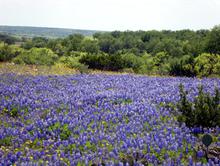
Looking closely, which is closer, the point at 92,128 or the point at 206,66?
the point at 92,128

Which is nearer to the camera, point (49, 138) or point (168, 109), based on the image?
point (49, 138)

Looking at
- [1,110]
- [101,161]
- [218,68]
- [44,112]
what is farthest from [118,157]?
[218,68]

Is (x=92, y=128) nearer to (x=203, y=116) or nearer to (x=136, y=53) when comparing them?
(x=203, y=116)

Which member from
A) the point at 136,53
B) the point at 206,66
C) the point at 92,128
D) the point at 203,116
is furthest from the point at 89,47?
the point at 203,116

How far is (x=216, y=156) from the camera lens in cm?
624

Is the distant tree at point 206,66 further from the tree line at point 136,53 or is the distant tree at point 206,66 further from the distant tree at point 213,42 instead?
the distant tree at point 213,42

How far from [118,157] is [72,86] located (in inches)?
274

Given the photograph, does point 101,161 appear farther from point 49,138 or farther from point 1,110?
point 1,110

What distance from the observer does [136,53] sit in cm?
8594

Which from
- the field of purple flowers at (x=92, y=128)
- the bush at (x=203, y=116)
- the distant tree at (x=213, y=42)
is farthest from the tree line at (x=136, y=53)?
the bush at (x=203, y=116)

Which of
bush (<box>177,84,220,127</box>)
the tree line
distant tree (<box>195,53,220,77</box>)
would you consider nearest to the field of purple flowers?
bush (<box>177,84,220,127</box>)

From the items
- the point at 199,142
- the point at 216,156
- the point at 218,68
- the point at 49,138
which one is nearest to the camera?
the point at 216,156

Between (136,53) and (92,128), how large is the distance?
78.5 meters

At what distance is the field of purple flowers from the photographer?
6199 millimetres
